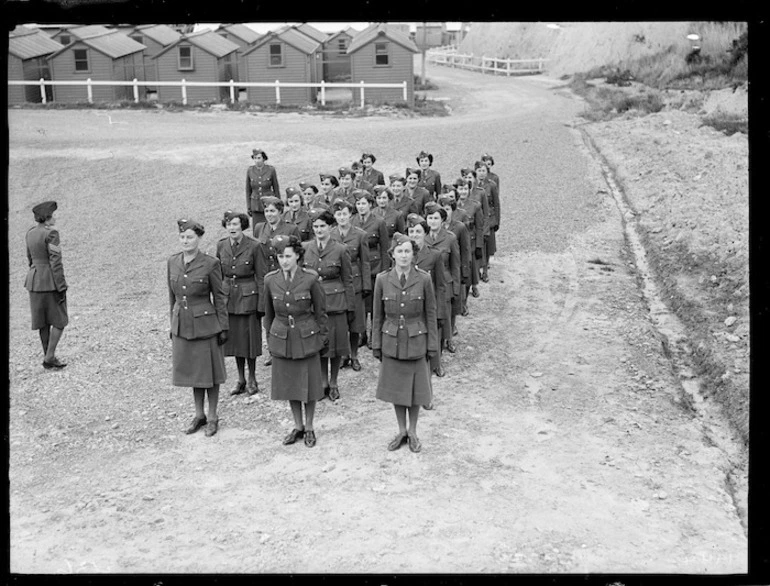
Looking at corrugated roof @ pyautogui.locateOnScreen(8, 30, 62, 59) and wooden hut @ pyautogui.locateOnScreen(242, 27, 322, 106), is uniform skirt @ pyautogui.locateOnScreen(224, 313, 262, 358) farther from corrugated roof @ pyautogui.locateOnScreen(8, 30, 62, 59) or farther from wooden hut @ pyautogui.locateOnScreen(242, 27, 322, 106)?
corrugated roof @ pyautogui.locateOnScreen(8, 30, 62, 59)

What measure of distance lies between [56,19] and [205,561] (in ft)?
13.2

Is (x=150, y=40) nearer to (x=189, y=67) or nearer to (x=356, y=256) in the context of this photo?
(x=189, y=67)

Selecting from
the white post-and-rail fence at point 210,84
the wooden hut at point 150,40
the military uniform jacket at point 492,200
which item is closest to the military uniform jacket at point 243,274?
the military uniform jacket at point 492,200

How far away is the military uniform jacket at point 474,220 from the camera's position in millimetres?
11555

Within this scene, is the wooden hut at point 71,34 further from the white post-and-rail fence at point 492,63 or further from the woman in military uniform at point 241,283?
the woman in military uniform at point 241,283

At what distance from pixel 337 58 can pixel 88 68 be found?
11.1m

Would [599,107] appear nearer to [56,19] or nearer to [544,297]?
[544,297]

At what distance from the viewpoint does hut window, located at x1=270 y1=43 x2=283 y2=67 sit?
3331 centimetres

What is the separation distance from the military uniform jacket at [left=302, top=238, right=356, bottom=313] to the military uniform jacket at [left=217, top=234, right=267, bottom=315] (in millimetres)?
516

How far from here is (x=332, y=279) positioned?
9.09 m

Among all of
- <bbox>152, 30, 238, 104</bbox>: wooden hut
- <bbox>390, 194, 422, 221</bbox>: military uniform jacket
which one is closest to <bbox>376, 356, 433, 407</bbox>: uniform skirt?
<bbox>390, 194, 422, 221</bbox>: military uniform jacket

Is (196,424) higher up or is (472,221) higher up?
(472,221)

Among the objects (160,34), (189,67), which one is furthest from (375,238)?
(160,34)

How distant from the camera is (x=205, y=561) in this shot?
6.02 meters
